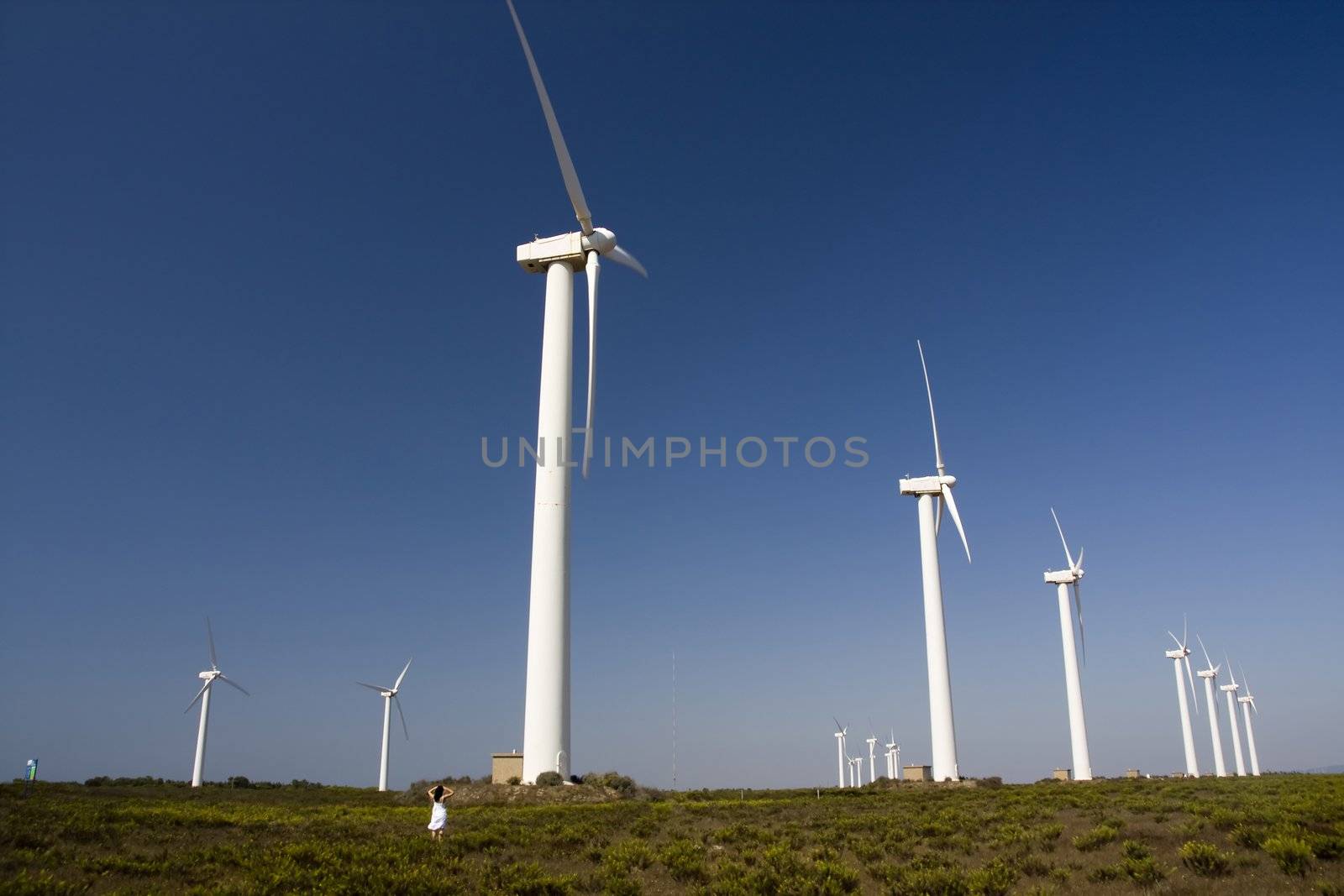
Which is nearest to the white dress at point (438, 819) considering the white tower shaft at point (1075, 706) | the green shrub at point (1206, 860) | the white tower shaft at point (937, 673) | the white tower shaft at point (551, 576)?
the white tower shaft at point (551, 576)

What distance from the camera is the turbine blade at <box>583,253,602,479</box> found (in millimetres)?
43406

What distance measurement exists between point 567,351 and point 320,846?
96.0 feet

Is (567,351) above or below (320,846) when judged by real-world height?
above

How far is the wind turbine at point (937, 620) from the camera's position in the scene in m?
68.4

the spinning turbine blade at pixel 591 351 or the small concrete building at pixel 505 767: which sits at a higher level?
the spinning turbine blade at pixel 591 351

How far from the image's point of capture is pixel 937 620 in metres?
70.7

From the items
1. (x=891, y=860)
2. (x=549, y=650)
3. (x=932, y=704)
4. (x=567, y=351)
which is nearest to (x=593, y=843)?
(x=891, y=860)

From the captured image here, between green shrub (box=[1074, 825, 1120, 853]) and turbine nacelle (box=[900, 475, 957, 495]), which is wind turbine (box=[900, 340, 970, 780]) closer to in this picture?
turbine nacelle (box=[900, 475, 957, 495])

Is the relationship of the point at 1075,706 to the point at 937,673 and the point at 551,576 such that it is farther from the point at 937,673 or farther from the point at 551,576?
the point at 551,576

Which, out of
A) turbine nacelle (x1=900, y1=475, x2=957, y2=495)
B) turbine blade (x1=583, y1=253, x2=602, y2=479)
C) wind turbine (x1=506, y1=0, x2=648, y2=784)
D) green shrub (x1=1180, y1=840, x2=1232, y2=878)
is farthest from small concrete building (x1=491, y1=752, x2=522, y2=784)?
turbine nacelle (x1=900, y1=475, x2=957, y2=495)

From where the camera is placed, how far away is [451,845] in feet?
79.6

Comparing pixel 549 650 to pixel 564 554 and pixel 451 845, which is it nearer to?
pixel 564 554

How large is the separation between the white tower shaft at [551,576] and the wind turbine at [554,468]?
4 centimetres

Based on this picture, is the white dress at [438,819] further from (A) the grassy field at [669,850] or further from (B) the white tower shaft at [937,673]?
(B) the white tower shaft at [937,673]
